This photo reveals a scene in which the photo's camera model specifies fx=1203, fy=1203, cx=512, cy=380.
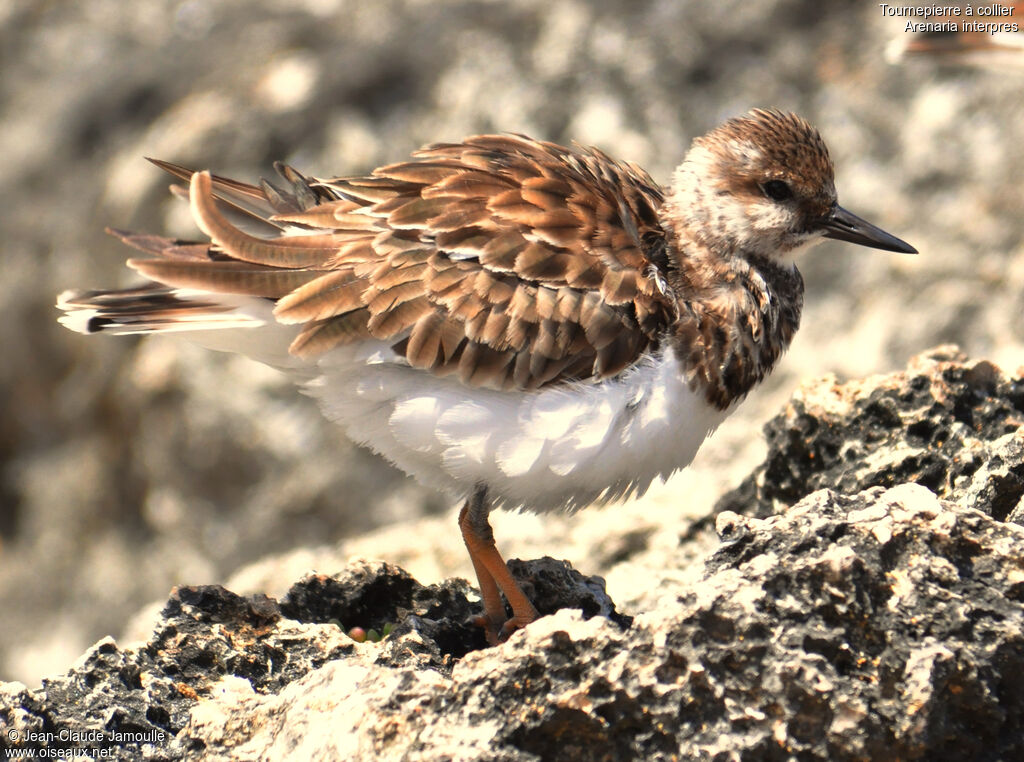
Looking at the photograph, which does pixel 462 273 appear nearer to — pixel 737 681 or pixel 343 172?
pixel 737 681

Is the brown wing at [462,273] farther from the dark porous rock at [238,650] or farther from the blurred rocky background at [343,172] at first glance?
the blurred rocky background at [343,172]

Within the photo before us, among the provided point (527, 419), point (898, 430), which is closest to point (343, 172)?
point (527, 419)

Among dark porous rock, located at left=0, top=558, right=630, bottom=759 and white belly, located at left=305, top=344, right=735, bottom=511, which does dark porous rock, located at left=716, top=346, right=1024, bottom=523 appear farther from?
dark porous rock, located at left=0, top=558, right=630, bottom=759

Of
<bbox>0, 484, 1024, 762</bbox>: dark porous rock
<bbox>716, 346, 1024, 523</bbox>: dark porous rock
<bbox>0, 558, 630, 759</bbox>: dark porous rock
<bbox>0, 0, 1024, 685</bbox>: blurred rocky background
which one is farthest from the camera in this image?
<bbox>0, 0, 1024, 685</bbox>: blurred rocky background

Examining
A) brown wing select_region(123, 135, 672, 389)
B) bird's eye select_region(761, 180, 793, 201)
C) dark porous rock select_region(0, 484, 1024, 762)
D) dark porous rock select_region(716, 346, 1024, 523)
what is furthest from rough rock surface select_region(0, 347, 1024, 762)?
bird's eye select_region(761, 180, 793, 201)

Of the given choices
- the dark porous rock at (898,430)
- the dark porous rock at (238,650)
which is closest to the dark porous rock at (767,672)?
the dark porous rock at (238,650)

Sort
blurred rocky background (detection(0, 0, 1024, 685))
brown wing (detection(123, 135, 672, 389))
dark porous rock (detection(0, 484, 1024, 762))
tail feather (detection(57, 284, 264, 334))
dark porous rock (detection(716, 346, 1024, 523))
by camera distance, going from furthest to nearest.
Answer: blurred rocky background (detection(0, 0, 1024, 685)), tail feather (detection(57, 284, 264, 334)), brown wing (detection(123, 135, 672, 389)), dark porous rock (detection(716, 346, 1024, 523)), dark porous rock (detection(0, 484, 1024, 762))
